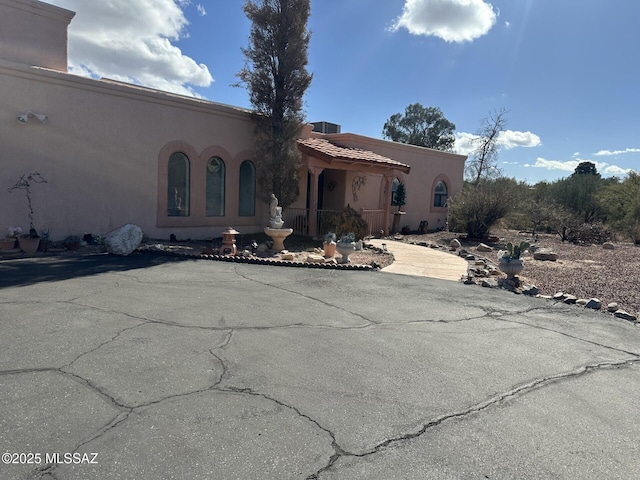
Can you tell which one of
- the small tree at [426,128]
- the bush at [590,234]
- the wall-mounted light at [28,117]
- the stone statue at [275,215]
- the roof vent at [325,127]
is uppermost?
the small tree at [426,128]

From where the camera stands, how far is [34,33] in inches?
466

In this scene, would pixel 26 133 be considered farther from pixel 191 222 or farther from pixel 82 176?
pixel 191 222

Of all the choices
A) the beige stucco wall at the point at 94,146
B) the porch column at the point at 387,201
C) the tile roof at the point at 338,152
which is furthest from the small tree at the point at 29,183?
the porch column at the point at 387,201

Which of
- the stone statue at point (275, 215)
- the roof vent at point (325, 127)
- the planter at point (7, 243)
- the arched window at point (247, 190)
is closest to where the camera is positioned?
the planter at point (7, 243)

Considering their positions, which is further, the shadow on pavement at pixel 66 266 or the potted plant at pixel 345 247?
the potted plant at pixel 345 247

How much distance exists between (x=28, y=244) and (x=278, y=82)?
28.0 ft

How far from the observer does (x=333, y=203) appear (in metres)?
17.9

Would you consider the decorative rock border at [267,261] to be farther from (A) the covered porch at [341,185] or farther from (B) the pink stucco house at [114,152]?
(A) the covered porch at [341,185]

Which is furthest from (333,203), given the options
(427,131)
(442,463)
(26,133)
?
(427,131)

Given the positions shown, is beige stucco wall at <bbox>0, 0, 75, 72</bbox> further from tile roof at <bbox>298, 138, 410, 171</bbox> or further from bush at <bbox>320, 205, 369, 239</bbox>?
bush at <bbox>320, 205, 369, 239</bbox>

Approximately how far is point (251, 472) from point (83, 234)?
35.2ft

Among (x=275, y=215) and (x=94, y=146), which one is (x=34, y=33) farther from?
(x=275, y=215)

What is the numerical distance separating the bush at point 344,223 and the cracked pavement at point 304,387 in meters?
7.32

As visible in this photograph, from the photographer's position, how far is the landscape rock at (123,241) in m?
10.4
